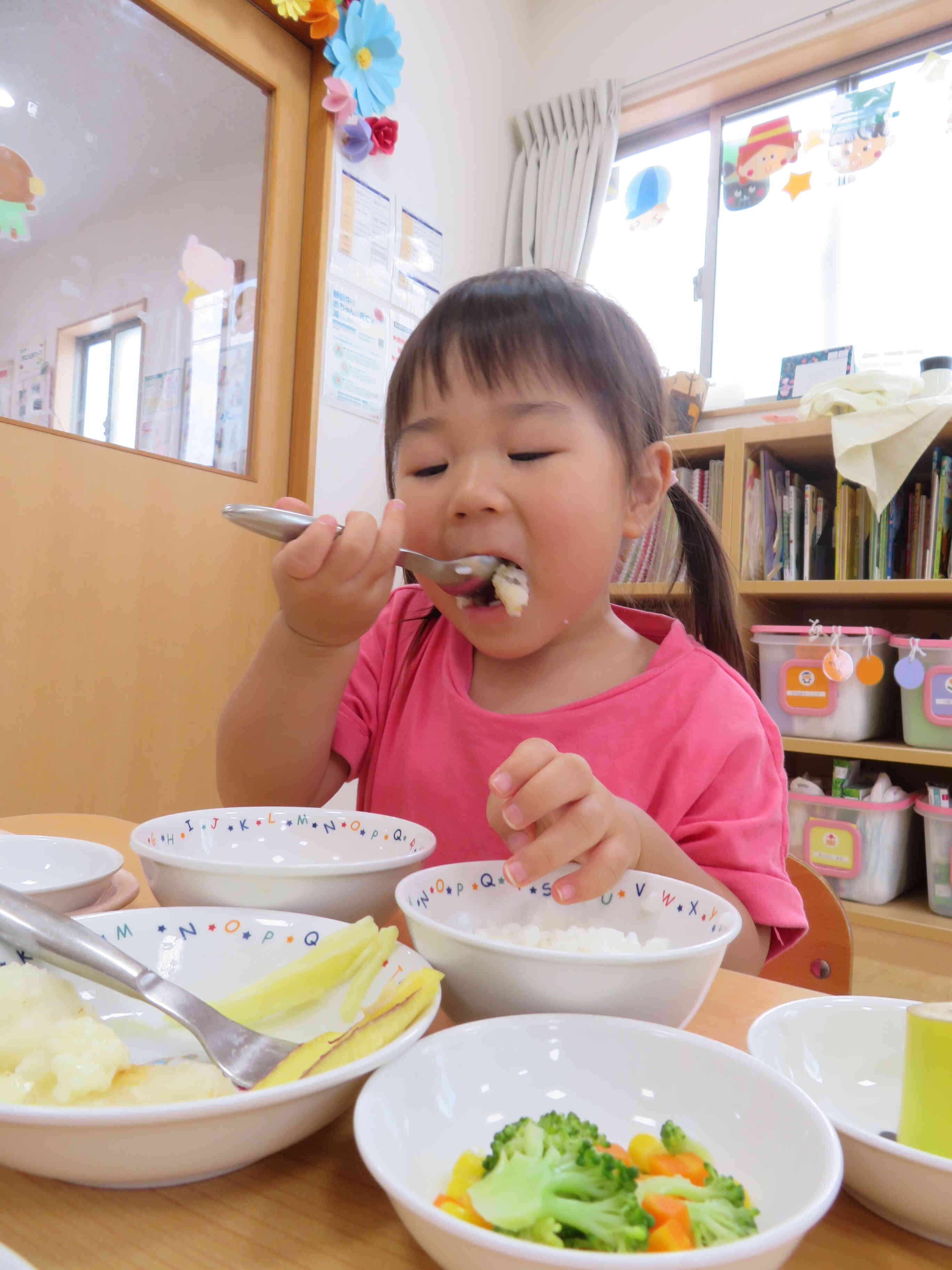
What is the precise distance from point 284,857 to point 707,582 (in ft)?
2.01

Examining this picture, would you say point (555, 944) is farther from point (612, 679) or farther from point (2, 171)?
point (2, 171)

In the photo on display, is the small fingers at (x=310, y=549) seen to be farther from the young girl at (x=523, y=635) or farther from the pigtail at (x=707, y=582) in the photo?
the pigtail at (x=707, y=582)

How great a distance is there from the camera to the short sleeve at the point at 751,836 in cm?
64

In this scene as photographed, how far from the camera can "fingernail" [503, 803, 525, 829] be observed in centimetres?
44

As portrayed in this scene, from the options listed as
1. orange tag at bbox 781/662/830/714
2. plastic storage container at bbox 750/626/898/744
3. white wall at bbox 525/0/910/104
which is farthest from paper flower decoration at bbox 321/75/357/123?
orange tag at bbox 781/662/830/714

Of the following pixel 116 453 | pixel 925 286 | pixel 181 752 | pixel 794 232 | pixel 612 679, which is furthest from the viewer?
pixel 794 232

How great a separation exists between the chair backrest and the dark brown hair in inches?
17.8

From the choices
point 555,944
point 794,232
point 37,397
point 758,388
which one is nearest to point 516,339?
point 555,944

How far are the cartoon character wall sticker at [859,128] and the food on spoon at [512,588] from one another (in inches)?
89.2

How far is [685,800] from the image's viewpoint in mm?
746

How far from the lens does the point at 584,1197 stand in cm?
24

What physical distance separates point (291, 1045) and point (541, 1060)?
95mm

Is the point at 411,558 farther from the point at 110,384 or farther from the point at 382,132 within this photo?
the point at 382,132

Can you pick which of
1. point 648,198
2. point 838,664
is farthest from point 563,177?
point 838,664
